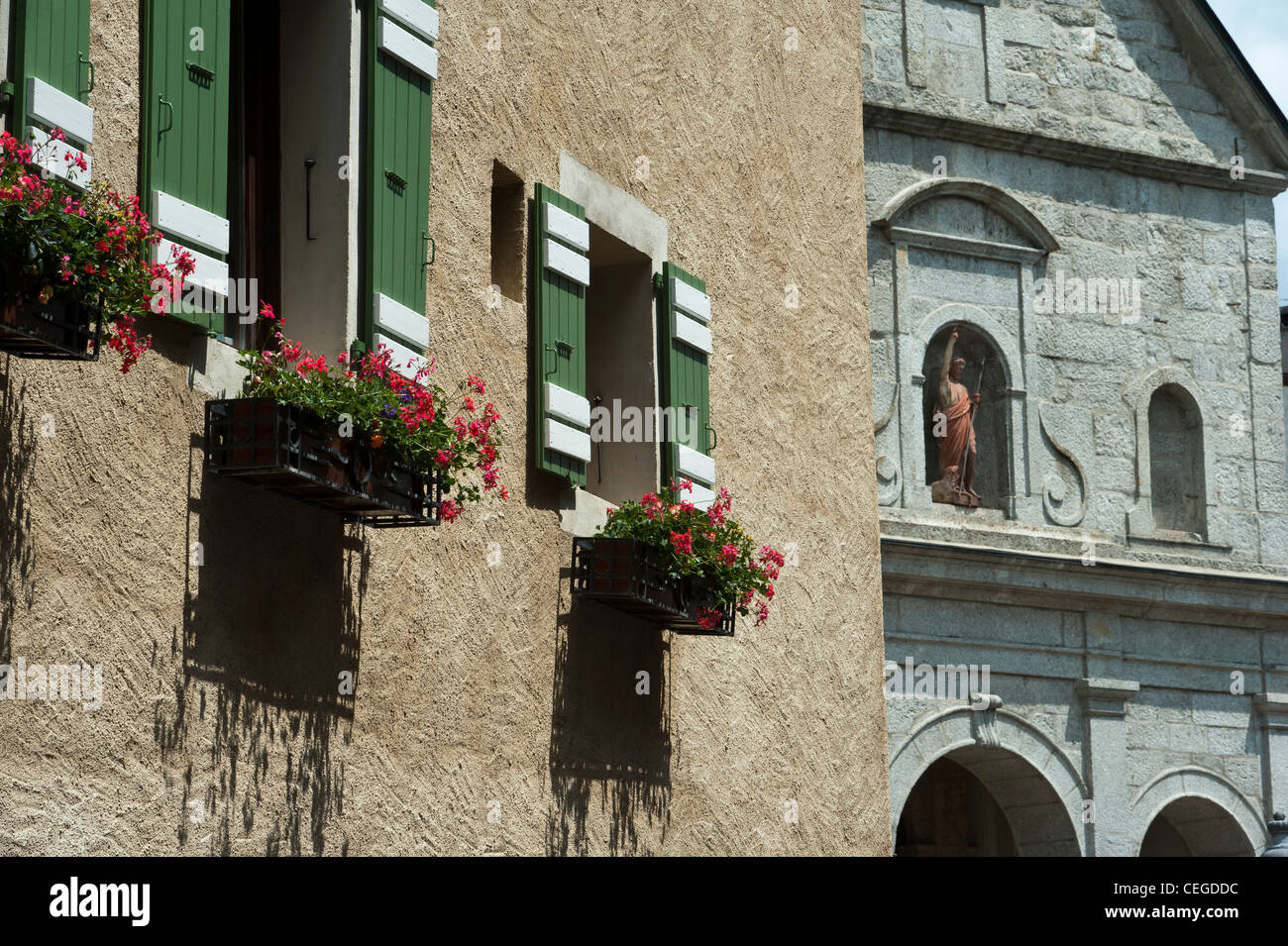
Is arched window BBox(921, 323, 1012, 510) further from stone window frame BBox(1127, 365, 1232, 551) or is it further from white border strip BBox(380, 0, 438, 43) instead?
white border strip BBox(380, 0, 438, 43)

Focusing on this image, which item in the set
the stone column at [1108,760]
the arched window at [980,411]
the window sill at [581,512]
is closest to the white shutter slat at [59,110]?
the window sill at [581,512]

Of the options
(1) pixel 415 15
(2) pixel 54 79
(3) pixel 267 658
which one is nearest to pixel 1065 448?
(1) pixel 415 15

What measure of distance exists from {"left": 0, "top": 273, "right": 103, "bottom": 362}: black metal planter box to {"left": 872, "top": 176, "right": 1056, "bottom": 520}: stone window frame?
11.7 m

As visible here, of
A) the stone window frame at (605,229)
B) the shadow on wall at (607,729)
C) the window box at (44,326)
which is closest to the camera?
the window box at (44,326)

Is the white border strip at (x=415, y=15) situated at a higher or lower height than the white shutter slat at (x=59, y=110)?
higher

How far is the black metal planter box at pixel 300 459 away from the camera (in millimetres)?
6488

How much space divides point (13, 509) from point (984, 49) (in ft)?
44.5

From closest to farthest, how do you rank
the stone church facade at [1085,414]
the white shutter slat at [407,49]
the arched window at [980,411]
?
the white shutter slat at [407,49]
the stone church facade at [1085,414]
the arched window at [980,411]

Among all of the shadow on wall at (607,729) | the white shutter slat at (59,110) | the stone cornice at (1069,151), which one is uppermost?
the stone cornice at (1069,151)

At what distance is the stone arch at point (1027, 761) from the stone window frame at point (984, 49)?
4.96 metres

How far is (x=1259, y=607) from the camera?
18.1 metres

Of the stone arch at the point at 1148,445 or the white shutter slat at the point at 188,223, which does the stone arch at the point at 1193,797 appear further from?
the white shutter slat at the point at 188,223

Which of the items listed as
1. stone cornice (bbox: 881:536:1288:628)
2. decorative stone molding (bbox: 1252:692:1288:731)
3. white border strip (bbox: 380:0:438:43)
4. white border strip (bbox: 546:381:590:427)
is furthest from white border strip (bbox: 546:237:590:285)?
decorative stone molding (bbox: 1252:692:1288:731)
